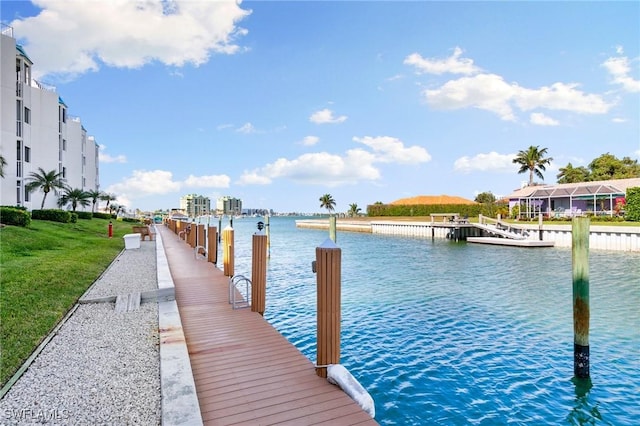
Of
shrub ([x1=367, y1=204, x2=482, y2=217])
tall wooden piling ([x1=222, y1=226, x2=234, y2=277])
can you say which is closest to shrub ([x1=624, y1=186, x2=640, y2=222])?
shrub ([x1=367, y1=204, x2=482, y2=217])

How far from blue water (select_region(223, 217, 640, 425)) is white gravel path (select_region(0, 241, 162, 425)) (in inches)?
121

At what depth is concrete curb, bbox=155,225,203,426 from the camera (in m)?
3.46

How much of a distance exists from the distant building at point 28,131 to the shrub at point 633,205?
47728 millimetres

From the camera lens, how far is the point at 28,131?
106 feet

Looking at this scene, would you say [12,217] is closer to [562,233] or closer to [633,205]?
[562,233]

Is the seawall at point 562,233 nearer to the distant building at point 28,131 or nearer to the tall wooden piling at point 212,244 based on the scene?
the tall wooden piling at point 212,244

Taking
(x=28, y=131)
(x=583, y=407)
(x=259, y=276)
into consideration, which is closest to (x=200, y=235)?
(x=259, y=276)

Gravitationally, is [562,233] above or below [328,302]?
below

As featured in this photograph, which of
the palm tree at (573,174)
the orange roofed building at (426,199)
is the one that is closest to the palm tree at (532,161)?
the palm tree at (573,174)

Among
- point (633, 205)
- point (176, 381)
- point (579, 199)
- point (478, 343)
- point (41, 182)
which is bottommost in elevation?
point (478, 343)

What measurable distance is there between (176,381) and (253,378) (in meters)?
0.90

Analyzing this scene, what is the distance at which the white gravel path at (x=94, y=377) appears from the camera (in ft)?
12.3

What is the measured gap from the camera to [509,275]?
55.7 ft

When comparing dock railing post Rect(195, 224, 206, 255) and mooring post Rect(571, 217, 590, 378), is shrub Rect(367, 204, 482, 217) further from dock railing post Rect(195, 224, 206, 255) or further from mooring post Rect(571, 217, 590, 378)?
mooring post Rect(571, 217, 590, 378)
